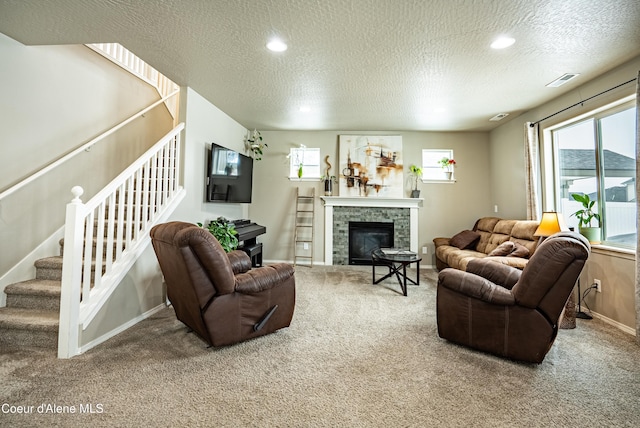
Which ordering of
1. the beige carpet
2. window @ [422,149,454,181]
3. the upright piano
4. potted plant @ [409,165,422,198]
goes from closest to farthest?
the beige carpet < the upright piano < potted plant @ [409,165,422,198] < window @ [422,149,454,181]

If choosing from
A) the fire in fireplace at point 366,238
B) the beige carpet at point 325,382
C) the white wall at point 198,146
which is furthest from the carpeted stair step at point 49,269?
the fire in fireplace at point 366,238

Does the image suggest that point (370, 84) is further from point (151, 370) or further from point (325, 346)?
point (151, 370)

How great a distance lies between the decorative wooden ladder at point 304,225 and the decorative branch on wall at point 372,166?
70 centimetres

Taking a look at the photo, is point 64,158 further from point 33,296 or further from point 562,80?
point 562,80

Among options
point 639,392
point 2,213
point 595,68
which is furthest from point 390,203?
point 2,213

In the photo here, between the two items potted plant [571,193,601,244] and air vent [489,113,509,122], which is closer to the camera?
potted plant [571,193,601,244]

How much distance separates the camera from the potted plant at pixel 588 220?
3028mm

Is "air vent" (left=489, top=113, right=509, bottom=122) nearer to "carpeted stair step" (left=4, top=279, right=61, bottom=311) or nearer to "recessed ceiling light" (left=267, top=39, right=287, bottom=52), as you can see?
"recessed ceiling light" (left=267, top=39, right=287, bottom=52)

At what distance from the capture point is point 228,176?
14.0ft

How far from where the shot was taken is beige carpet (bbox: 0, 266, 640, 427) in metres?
1.45

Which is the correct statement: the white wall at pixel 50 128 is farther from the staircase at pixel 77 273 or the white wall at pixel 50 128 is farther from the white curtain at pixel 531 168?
the white curtain at pixel 531 168

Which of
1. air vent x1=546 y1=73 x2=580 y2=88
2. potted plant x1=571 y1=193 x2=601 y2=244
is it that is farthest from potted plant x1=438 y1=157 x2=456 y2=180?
potted plant x1=571 y1=193 x2=601 y2=244

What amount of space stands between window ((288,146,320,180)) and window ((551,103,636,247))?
12.5 ft

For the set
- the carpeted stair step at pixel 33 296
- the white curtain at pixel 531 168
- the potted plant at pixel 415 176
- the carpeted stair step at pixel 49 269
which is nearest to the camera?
the carpeted stair step at pixel 33 296
